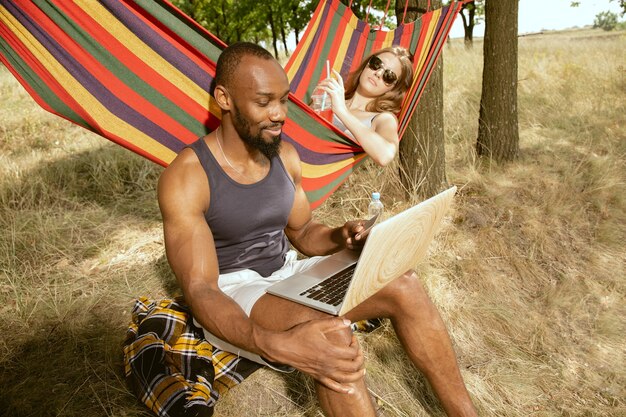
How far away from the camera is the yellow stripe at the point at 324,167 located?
2222 mm

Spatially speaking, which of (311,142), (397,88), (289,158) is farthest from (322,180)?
(397,88)

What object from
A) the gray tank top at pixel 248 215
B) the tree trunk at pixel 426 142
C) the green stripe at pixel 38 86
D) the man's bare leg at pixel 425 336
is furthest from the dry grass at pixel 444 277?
the green stripe at pixel 38 86

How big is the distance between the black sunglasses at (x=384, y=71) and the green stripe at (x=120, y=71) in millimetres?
1108

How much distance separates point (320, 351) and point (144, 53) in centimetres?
136

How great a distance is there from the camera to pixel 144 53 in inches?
71.9

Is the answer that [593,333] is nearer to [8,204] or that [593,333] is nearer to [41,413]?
[41,413]

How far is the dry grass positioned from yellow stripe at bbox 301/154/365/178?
48 cm

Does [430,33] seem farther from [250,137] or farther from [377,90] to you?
[250,137]

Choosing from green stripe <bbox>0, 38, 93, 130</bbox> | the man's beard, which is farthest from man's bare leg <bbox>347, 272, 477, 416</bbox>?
green stripe <bbox>0, 38, 93, 130</bbox>

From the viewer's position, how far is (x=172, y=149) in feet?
6.46

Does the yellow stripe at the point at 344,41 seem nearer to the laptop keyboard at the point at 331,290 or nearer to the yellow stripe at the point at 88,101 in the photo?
the yellow stripe at the point at 88,101

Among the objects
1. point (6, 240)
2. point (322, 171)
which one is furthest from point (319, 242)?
point (6, 240)

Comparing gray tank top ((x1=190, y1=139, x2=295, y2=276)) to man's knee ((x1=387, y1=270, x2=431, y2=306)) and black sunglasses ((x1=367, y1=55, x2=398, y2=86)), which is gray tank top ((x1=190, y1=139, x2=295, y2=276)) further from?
black sunglasses ((x1=367, y1=55, x2=398, y2=86))

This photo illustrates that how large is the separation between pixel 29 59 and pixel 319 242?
1.38 metres
